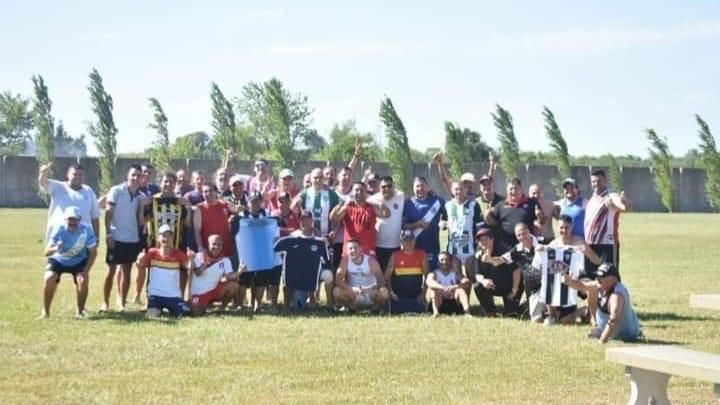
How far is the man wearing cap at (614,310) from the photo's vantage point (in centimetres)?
1240

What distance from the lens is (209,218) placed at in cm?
1518

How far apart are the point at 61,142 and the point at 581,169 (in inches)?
2503

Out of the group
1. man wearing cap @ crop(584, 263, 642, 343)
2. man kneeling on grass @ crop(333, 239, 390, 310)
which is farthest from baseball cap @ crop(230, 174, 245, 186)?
man wearing cap @ crop(584, 263, 642, 343)

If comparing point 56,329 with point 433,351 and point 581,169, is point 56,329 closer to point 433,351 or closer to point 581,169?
point 433,351

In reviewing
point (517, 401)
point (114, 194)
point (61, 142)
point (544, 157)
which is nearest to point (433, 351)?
point (517, 401)

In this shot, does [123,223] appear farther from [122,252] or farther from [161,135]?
[161,135]

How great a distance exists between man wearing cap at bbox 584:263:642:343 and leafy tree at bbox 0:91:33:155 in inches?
3234

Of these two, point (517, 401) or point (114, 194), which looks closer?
point (517, 401)

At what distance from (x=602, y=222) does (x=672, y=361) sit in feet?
22.8

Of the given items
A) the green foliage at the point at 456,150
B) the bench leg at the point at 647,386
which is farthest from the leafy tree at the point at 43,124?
the bench leg at the point at 647,386

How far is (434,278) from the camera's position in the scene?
1515 cm

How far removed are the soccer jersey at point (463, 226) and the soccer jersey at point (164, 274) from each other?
335cm

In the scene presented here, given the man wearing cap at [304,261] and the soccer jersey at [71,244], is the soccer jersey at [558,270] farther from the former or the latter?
the soccer jersey at [71,244]

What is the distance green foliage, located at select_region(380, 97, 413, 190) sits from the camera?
60438mm
